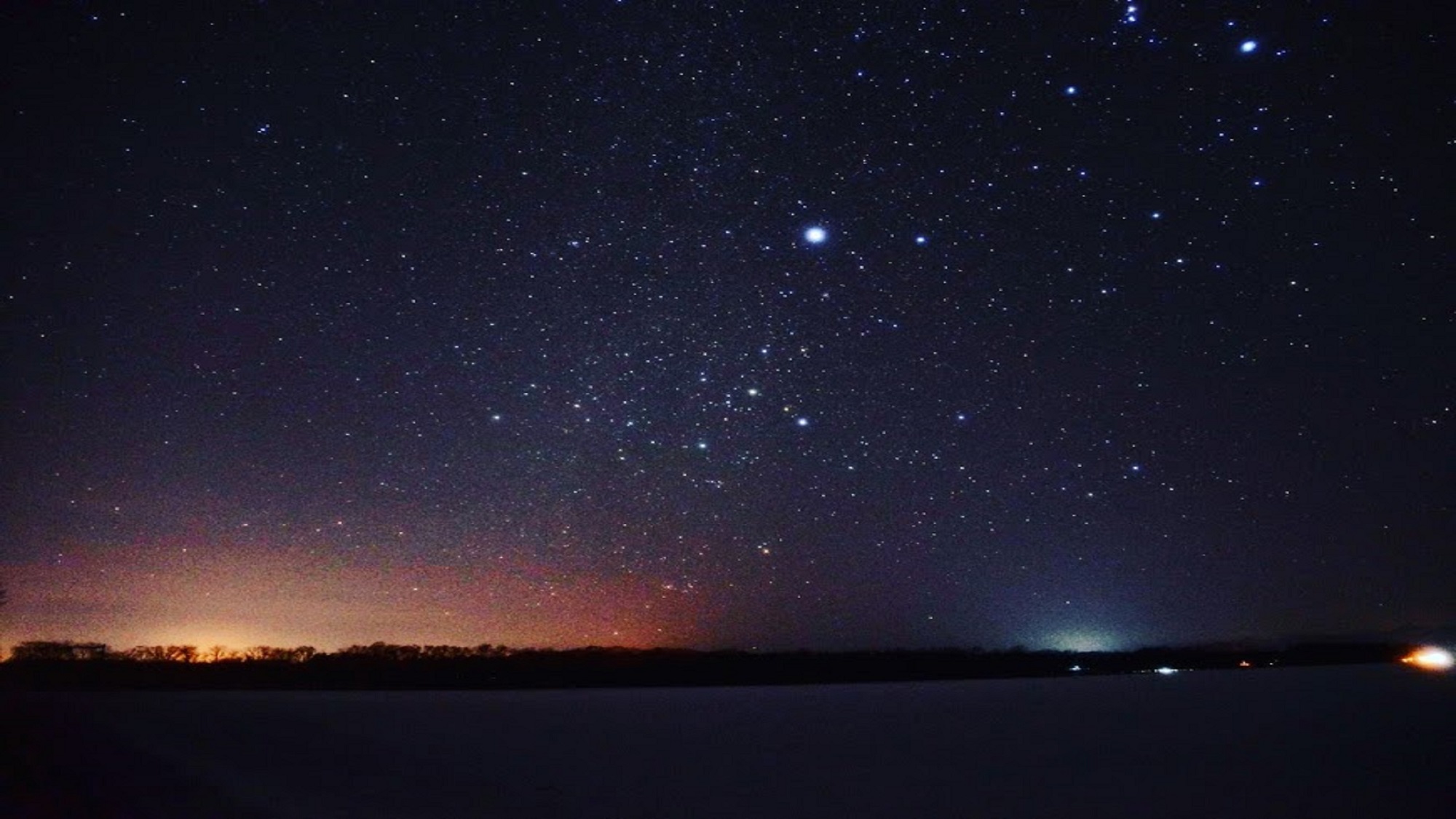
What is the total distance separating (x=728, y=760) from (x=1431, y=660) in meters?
59.8

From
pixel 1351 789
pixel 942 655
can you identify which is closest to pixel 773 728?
pixel 1351 789

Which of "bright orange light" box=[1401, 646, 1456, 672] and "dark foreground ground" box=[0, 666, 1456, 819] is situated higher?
"dark foreground ground" box=[0, 666, 1456, 819]

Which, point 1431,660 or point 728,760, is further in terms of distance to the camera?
point 1431,660

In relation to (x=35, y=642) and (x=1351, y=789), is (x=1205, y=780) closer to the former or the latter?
(x=1351, y=789)

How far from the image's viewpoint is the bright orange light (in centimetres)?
4369

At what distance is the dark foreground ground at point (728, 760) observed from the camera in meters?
8.15

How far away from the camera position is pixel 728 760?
11.8 meters

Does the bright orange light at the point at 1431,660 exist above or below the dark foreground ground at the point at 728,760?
below

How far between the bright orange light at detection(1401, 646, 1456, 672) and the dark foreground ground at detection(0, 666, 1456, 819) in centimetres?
2958

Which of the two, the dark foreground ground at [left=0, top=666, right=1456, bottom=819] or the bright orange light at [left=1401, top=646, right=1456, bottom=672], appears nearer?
the dark foreground ground at [left=0, top=666, right=1456, bottom=819]

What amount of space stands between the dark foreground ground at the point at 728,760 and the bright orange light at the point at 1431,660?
2958 cm

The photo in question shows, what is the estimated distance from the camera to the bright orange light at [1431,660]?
43.7 meters

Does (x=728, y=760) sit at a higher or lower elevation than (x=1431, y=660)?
higher

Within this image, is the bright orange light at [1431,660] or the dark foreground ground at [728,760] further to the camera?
the bright orange light at [1431,660]
